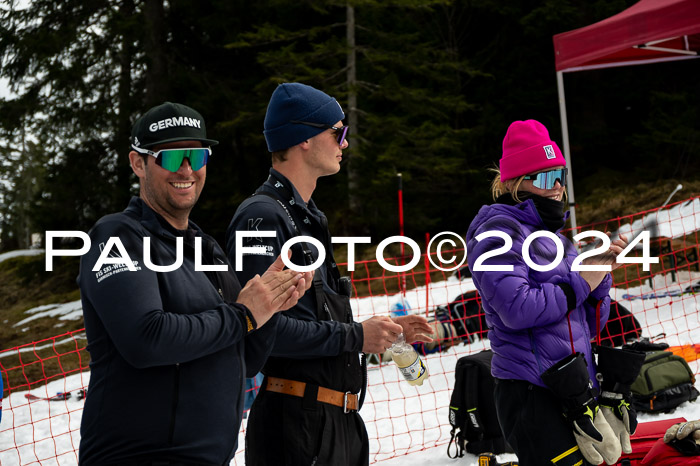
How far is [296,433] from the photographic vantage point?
84.5 inches

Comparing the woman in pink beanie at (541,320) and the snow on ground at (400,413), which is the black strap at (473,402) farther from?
the woman in pink beanie at (541,320)

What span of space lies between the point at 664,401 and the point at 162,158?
179 inches

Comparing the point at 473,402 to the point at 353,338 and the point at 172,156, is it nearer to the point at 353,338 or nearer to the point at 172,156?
the point at 353,338

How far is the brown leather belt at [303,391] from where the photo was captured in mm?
2197

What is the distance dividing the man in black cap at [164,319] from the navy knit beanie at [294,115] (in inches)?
19.0

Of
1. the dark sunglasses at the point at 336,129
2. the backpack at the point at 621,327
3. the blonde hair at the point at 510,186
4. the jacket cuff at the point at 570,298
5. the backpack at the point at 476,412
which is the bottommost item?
the backpack at the point at 476,412

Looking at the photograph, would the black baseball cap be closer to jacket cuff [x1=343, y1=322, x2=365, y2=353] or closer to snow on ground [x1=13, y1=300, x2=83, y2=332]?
jacket cuff [x1=343, y1=322, x2=365, y2=353]

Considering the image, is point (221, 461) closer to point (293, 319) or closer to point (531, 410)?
point (293, 319)

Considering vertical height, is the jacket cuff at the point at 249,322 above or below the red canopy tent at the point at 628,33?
below

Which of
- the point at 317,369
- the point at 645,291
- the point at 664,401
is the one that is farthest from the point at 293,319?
the point at 645,291

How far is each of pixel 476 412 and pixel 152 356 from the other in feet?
11.4

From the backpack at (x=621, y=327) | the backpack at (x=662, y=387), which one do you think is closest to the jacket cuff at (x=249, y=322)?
the backpack at (x=662, y=387)

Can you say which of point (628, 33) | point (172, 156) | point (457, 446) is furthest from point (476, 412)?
point (628, 33)

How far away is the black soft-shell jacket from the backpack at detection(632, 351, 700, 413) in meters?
4.16
